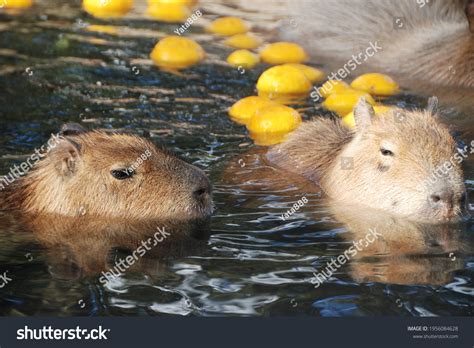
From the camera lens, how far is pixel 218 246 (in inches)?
252

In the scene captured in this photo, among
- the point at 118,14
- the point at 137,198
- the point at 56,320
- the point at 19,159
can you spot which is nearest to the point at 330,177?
the point at 137,198

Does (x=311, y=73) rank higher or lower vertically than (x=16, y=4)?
lower

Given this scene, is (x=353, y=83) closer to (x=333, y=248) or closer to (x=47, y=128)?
(x=47, y=128)

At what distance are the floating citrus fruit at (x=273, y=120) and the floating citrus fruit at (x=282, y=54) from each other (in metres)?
2.16

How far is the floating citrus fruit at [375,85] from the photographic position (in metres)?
10.3

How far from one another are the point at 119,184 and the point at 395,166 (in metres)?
1.92

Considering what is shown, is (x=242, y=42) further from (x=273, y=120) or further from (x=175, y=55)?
(x=273, y=120)

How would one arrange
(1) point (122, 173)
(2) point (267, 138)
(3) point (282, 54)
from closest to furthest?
1. (1) point (122, 173)
2. (2) point (267, 138)
3. (3) point (282, 54)

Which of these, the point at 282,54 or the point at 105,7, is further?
the point at 105,7

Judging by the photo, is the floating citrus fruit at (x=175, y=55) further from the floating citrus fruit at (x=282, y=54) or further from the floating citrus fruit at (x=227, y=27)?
the floating citrus fruit at (x=227, y=27)

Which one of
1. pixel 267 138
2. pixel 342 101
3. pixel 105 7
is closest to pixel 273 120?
pixel 267 138

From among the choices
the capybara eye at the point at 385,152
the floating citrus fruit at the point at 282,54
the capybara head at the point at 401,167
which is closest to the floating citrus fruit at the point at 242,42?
the floating citrus fruit at the point at 282,54

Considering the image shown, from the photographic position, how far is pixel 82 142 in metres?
6.81

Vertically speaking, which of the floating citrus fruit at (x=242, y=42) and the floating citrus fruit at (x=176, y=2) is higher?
the floating citrus fruit at (x=176, y=2)
